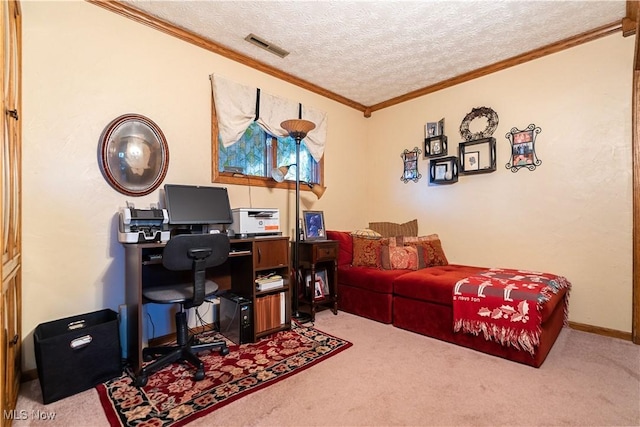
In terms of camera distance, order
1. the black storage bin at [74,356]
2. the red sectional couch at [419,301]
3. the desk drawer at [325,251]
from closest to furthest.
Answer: the black storage bin at [74,356] → the red sectional couch at [419,301] → the desk drawer at [325,251]

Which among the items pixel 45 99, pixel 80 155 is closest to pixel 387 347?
pixel 80 155

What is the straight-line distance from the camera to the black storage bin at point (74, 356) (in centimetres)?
163

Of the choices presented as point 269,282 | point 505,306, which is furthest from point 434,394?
point 269,282

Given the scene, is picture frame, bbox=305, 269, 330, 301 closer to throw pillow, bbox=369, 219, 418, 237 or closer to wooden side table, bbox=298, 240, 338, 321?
wooden side table, bbox=298, 240, 338, 321

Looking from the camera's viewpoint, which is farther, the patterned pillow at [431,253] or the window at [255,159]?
the patterned pillow at [431,253]

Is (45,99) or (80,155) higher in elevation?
(45,99)

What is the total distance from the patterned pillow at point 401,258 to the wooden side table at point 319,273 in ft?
1.79

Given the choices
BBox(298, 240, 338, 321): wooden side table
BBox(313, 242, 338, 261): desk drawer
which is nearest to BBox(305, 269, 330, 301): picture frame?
BBox(298, 240, 338, 321): wooden side table

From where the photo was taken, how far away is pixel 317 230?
3309mm

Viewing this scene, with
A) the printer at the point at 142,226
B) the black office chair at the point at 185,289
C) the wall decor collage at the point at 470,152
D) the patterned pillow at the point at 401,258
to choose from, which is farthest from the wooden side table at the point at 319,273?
the wall decor collage at the point at 470,152

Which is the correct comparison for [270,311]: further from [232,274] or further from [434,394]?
[434,394]

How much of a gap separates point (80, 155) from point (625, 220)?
4.35m

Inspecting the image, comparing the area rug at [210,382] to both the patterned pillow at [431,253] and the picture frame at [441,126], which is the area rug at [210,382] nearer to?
the patterned pillow at [431,253]

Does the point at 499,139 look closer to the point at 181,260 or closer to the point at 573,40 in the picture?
the point at 573,40
